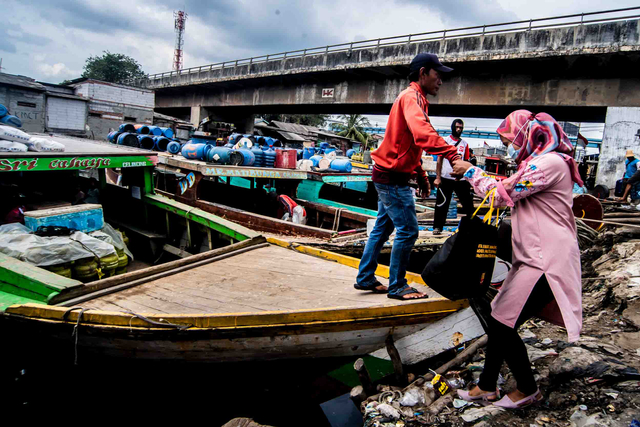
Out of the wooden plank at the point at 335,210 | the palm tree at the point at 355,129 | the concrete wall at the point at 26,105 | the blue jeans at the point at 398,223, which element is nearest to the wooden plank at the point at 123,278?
the blue jeans at the point at 398,223

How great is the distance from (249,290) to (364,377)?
112 cm

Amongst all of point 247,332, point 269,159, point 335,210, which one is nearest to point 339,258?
point 247,332

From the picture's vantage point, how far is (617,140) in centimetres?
1134

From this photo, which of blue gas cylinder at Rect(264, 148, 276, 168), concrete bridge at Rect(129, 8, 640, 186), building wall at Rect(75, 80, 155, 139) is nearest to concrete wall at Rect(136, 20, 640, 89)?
concrete bridge at Rect(129, 8, 640, 186)

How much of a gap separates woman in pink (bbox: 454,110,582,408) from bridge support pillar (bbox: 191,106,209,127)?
90.2 ft

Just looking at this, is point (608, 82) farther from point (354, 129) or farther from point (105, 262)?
point (354, 129)

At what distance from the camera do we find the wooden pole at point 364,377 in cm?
260

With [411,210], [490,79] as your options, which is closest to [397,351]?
[411,210]

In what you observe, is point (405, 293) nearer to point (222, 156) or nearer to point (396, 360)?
point (396, 360)

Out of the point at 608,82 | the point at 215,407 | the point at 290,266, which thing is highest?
the point at 608,82

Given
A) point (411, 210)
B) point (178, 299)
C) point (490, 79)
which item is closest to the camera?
point (411, 210)

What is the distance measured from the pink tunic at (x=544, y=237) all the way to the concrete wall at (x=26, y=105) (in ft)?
65.8

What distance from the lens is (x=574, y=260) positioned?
203 centimetres

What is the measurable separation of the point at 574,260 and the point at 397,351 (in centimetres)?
129
